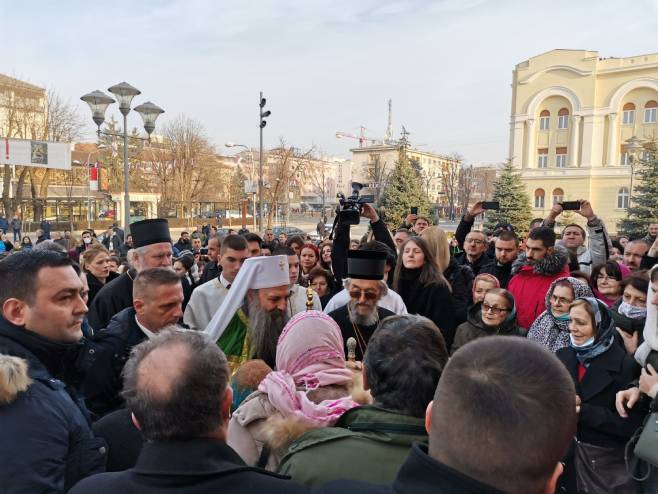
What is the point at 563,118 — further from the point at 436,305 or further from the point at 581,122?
the point at 436,305

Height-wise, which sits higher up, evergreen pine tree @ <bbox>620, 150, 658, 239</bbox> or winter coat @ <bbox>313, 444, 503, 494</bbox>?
evergreen pine tree @ <bbox>620, 150, 658, 239</bbox>

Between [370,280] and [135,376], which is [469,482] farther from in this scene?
[370,280]

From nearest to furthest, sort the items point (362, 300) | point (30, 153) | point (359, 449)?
point (359, 449)
point (362, 300)
point (30, 153)

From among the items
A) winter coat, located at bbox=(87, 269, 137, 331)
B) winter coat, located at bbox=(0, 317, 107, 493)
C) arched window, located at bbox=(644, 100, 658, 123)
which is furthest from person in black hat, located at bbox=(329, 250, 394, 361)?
arched window, located at bbox=(644, 100, 658, 123)

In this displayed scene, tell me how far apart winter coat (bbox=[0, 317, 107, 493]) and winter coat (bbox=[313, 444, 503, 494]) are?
101 cm

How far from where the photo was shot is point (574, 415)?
3.85 feet

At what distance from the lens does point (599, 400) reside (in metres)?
3.31

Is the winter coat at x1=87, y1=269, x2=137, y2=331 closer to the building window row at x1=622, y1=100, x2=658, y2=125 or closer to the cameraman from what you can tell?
the cameraman

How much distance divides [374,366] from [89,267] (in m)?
5.34

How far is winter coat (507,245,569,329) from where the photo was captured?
511 centimetres

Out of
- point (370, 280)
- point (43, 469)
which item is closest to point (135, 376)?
point (43, 469)

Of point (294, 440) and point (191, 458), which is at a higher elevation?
point (191, 458)

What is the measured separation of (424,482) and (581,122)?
1886 inches

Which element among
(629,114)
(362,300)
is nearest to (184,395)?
(362,300)
